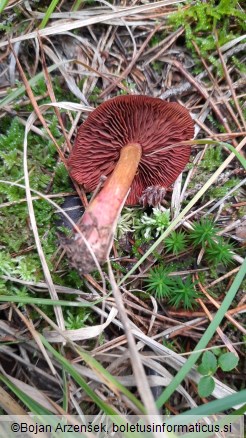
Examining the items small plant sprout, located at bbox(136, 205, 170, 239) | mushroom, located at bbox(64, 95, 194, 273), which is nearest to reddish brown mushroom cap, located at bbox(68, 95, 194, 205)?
mushroom, located at bbox(64, 95, 194, 273)

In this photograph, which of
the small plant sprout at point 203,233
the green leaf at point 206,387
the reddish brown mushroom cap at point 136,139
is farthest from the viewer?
the small plant sprout at point 203,233

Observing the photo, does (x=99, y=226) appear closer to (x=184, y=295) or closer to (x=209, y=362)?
(x=184, y=295)

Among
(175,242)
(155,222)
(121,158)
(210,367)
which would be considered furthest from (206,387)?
(121,158)

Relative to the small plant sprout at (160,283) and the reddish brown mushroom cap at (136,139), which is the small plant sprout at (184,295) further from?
the reddish brown mushroom cap at (136,139)

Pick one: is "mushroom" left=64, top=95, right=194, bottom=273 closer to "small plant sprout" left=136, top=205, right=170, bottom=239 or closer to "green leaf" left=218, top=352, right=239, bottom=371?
"small plant sprout" left=136, top=205, right=170, bottom=239

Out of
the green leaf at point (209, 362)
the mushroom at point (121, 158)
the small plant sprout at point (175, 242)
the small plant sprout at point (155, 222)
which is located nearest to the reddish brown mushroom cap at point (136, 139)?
the mushroom at point (121, 158)

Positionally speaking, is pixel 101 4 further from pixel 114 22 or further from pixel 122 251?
pixel 122 251

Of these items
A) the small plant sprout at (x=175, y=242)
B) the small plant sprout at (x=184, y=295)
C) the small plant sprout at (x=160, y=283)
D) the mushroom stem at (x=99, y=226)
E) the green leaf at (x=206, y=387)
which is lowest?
the green leaf at (x=206, y=387)
